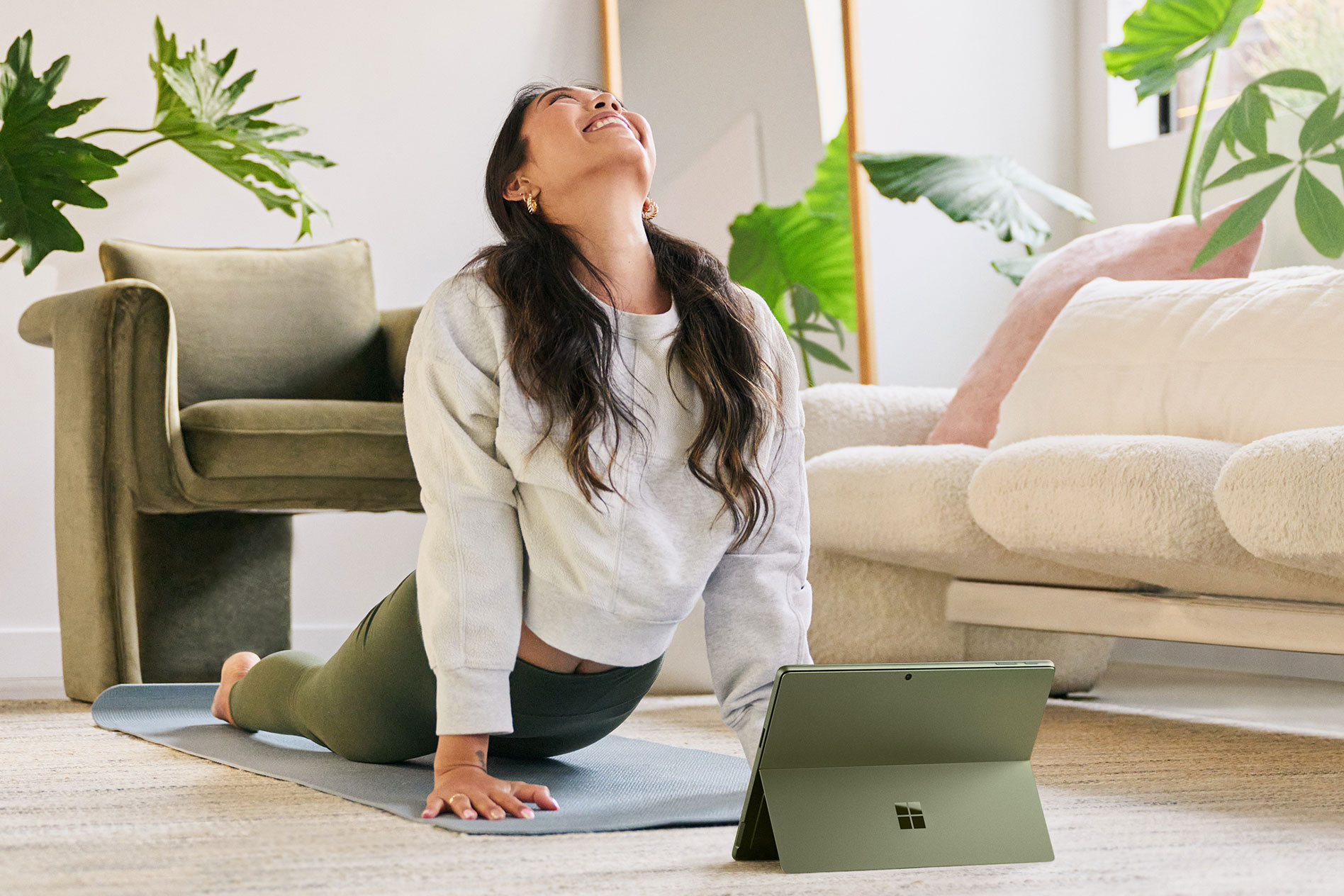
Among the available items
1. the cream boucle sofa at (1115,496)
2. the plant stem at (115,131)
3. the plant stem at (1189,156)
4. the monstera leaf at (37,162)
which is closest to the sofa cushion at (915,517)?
the cream boucle sofa at (1115,496)

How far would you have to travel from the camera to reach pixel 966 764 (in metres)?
1.03

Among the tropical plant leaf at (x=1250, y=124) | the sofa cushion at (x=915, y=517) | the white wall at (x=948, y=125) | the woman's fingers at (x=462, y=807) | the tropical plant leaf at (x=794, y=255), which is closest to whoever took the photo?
the woman's fingers at (x=462, y=807)

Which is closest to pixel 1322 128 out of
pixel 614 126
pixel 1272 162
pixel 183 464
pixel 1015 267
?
pixel 1272 162

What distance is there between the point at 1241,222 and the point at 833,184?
58.4 inches

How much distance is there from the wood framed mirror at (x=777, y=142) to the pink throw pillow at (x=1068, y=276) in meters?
1.08

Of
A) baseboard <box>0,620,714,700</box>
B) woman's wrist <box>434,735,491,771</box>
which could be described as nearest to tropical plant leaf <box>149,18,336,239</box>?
baseboard <box>0,620,714,700</box>

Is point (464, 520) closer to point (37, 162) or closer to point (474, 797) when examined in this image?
point (474, 797)

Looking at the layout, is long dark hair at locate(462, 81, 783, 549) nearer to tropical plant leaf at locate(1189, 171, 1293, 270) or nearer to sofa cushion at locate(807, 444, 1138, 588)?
sofa cushion at locate(807, 444, 1138, 588)

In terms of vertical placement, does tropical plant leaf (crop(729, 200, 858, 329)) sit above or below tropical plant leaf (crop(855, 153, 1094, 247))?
below

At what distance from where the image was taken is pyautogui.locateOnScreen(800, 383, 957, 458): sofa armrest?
216 cm

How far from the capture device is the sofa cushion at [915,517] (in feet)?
5.78

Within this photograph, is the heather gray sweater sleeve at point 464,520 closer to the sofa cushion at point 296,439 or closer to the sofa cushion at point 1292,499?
the sofa cushion at point 1292,499

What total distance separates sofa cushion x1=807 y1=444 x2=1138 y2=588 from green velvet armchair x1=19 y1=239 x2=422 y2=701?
72cm

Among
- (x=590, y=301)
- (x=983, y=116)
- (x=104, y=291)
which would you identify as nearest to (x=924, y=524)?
(x=590, y=301)
